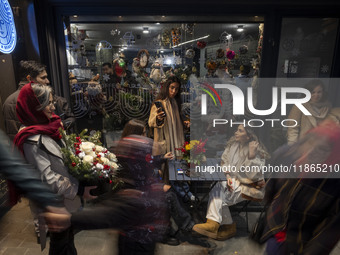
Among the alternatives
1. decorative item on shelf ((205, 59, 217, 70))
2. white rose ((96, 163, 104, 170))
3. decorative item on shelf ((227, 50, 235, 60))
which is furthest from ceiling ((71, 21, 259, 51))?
white rose ((96, 163, 104, 170))

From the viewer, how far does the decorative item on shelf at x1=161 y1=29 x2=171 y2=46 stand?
4871 mm

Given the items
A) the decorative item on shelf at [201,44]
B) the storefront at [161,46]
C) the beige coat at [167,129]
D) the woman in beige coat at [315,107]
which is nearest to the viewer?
the woman in beige coat at [315,107]

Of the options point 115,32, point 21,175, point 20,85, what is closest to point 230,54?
point 115,32

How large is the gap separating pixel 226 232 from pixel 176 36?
12.0ft

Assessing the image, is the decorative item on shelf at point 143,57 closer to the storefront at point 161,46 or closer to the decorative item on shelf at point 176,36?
the storefront at point 161,46

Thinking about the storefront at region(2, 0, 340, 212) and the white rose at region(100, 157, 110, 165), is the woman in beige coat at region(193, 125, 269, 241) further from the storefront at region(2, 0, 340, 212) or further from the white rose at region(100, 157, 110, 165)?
the white rose at region(100, 157, 110, 165)

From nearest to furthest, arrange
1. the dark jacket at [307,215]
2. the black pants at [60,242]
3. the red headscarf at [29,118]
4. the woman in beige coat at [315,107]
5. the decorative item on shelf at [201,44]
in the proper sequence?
the dark jacket at [307,215]
the red headscarf at [29,118]
the black pants at [60,242]
the woman in beige coat at [315,107]
the decorative item on shelf at [201,44]

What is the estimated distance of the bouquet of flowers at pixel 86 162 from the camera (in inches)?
106

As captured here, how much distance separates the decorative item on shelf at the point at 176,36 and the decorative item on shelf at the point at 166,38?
79 mm

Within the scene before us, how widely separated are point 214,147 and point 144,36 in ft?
8.59

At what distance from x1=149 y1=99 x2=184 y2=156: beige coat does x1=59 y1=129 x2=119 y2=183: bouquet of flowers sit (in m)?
1.58

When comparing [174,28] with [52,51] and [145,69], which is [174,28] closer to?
[145,69]

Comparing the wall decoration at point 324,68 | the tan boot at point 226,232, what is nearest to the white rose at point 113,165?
the tan boot at point 226,232

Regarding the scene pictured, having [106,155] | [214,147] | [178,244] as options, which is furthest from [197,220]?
[106,155]
